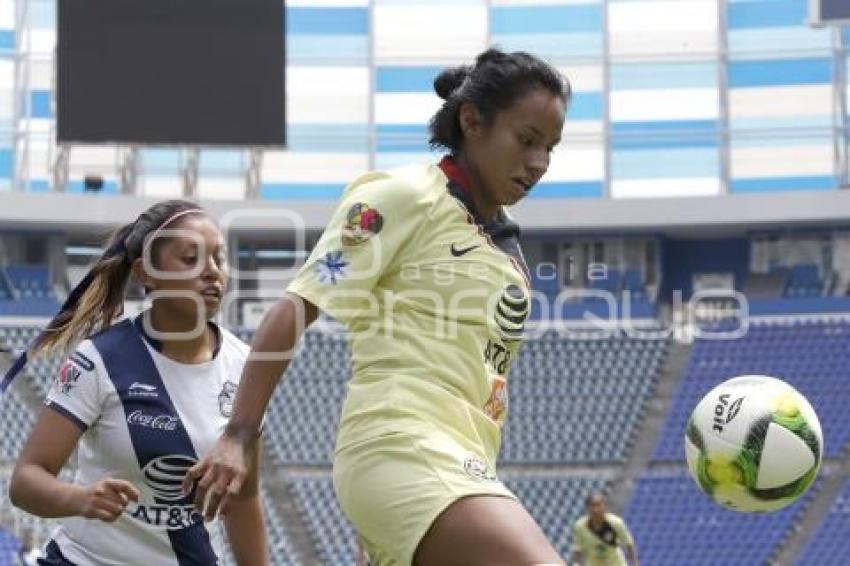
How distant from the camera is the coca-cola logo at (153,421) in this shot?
4.64 m

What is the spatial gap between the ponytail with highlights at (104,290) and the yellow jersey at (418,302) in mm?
928

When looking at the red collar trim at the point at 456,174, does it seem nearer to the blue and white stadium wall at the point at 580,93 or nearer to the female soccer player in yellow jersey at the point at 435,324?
the female soccer player in yellow jersey at the point at 435,324

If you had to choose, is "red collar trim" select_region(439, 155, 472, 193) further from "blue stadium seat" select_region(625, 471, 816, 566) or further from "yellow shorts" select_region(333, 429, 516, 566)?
"blue stadium seat" select_region(625, 471, 816, 566)

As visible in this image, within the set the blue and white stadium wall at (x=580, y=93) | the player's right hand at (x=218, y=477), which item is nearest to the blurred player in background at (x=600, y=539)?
the player's right hand at (x=218, y=477)

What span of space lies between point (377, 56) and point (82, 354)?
25628 millimetres

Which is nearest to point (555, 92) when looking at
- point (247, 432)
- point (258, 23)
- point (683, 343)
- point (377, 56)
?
point (247, 432)

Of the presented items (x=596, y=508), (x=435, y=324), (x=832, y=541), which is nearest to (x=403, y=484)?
(x=435, y=324)

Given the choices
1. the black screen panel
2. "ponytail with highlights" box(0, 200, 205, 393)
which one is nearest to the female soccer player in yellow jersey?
"ponytail with highlights" box(0, 200, 205, 393)

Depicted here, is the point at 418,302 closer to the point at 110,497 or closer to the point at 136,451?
the point at 110,497

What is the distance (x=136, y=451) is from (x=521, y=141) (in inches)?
51.5

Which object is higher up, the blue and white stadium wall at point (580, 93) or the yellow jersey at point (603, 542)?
the blue and white stadium wall at point (580, 93)

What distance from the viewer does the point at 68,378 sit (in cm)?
459

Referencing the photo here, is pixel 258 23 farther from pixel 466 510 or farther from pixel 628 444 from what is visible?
pixel 466 510

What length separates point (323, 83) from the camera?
30.0 m
